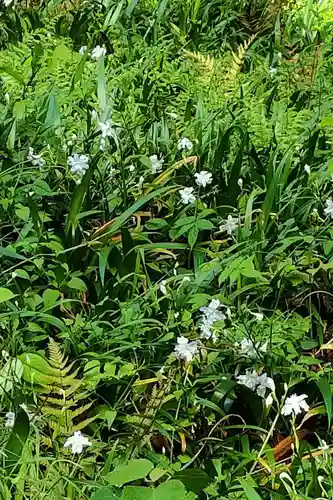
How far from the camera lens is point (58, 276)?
83.0 inches

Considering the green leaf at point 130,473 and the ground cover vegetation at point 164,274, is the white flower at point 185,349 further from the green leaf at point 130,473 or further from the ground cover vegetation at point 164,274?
the green leaf at point 130,473

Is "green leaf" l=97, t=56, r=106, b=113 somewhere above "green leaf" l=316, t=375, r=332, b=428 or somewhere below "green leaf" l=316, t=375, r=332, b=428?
above

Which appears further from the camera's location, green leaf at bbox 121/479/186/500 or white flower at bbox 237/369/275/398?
white flower at bbox 237/369/275/398

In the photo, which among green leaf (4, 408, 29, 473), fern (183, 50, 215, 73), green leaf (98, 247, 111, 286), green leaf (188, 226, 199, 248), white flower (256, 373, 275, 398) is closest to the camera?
green leaf (4, 408, 29, 473)

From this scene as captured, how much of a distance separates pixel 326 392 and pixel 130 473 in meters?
0.65

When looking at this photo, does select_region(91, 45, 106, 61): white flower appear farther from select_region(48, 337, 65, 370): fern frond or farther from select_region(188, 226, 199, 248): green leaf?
select_region(48, 337, 65, 370): fern frond

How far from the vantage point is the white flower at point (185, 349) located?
5.95 ft

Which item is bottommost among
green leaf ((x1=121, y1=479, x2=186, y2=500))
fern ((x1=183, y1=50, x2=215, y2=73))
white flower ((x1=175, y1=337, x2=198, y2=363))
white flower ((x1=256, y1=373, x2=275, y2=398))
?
white flower ((x1=256, y1=373, x2=275, y2=398))

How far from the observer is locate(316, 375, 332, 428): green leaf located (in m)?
1.85

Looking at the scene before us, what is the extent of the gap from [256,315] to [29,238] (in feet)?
2.31

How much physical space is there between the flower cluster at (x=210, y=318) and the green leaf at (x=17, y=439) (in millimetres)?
515

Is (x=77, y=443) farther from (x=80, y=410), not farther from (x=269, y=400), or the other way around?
(x=269, y=400)

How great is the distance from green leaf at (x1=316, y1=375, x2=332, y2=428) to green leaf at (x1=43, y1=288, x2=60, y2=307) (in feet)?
2.17

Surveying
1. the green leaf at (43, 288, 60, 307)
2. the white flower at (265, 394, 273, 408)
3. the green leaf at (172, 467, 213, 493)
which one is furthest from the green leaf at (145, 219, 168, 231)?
the green leaf at (172, 467, 213, 493)
